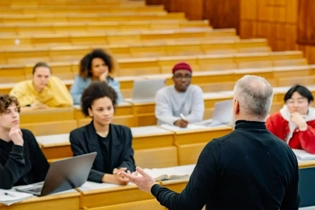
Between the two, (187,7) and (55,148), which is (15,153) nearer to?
(55,148)

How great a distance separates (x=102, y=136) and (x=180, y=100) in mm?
1152

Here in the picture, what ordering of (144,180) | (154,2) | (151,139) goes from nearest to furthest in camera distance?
1. (144,180)
2. (151,139)
3. (154,2)

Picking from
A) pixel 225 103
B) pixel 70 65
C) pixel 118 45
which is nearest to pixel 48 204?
pixel 225 103

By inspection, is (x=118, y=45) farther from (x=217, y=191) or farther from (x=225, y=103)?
(x=217, y=191)

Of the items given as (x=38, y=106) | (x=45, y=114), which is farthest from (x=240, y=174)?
(x=38, y=106)

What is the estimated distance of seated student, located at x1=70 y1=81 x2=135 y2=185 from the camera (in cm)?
244

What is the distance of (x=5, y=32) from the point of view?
5242mm

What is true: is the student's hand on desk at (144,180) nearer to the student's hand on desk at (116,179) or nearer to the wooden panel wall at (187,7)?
the student's hand on desk at (116,179)

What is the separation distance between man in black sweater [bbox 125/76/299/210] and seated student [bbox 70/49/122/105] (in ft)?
7.55

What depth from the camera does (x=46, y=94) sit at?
11.7 feet

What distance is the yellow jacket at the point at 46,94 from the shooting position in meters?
3.51

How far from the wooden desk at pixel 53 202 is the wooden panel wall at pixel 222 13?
4.44 metres

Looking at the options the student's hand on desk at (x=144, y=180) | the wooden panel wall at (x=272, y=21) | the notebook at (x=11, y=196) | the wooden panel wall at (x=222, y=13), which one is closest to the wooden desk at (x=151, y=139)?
the notebook at (x=11, y=196)

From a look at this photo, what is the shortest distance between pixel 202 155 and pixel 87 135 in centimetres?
114
